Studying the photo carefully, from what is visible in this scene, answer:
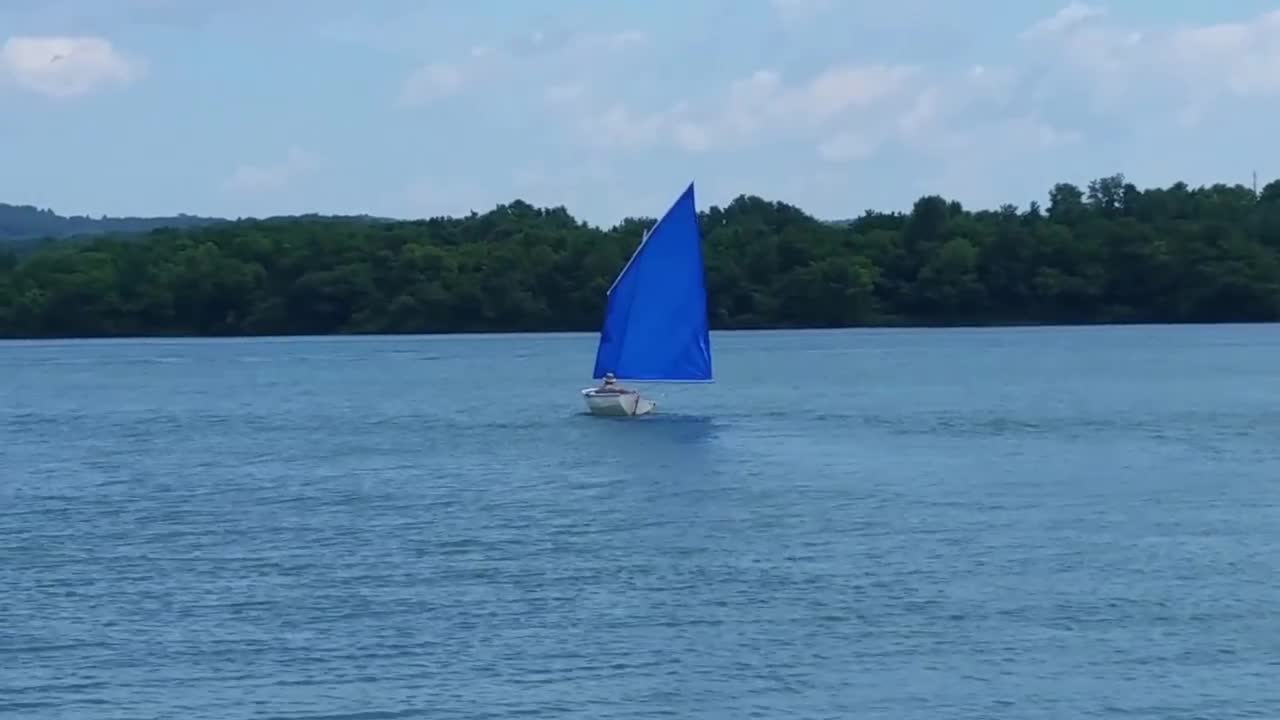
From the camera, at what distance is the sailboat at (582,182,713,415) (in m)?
66.3

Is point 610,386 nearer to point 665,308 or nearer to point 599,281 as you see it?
point 665,308

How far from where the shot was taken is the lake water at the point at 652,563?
27938mm

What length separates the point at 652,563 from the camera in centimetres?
3753

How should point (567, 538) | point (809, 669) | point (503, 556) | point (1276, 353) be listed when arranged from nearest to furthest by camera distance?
1. point (809, 669)
2. point (503, 556)
3. point (567, 538)
4. point (1276, 353)

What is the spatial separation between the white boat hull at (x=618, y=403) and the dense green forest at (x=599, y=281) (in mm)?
92778

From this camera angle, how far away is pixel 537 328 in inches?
6570

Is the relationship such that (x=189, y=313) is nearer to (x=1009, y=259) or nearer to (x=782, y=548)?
(x=1009, y=259)

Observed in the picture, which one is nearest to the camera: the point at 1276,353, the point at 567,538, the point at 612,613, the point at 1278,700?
the point at 1278,700

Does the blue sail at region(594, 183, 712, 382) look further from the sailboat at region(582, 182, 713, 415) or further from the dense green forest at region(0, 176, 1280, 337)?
the dense green forest at region(0, 176, 1280, 337)

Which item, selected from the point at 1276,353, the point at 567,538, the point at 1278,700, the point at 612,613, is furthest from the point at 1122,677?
the point at 1276,353

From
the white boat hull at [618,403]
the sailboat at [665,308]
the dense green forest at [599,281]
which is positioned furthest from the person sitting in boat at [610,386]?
the dense green forest at [599,281]

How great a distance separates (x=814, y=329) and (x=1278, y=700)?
14149cm

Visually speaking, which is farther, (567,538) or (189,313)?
(189,313)

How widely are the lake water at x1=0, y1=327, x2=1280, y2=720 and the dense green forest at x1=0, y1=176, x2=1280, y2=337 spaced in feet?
275
